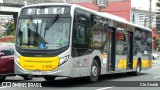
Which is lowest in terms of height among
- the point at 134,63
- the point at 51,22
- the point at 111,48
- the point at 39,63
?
the point at 134,63

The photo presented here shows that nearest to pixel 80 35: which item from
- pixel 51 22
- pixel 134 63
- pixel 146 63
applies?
pixel 51 22

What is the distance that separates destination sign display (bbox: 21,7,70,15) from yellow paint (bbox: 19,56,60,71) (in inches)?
70.5

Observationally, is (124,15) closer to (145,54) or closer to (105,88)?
(145,54)

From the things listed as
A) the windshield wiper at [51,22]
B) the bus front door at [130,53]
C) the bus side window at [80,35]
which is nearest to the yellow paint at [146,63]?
the bus front door at [130,53]

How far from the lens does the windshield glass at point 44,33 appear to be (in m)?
14.8

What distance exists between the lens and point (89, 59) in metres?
16.2

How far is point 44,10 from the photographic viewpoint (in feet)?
50.6

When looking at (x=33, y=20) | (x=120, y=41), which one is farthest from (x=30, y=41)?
(x=120, y=41)

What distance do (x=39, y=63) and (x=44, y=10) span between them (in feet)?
6.88

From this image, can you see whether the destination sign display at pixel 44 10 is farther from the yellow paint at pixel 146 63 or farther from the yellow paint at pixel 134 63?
the yellow paint at pixel 146 63

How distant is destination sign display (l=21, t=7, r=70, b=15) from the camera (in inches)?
595

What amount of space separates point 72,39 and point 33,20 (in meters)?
1.75

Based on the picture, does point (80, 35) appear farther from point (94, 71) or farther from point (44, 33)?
point (94, 71)

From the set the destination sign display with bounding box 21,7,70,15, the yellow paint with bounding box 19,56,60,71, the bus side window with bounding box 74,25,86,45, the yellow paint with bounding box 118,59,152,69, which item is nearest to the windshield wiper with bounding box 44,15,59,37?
the destination sign display with bounding box 21,7,70,15
